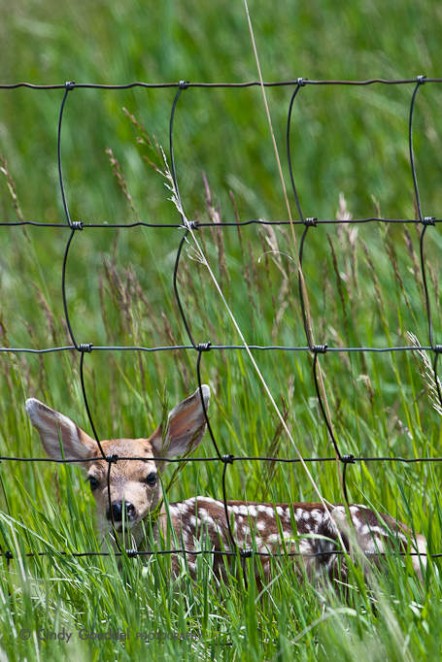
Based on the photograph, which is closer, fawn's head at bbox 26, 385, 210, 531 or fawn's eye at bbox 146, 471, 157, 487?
fawn's head at bbox 26, 385, 210, 531

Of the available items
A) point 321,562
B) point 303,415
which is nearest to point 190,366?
point 303,415

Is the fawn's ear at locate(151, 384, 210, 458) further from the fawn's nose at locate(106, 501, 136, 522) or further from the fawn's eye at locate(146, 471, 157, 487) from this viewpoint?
the fawn's nose at locate(106, 501, 136, 522)

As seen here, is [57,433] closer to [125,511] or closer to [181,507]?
[125,511]

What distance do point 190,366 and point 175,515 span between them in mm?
839

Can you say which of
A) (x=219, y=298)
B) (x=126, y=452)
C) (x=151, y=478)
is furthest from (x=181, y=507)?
(x=219, y=298)

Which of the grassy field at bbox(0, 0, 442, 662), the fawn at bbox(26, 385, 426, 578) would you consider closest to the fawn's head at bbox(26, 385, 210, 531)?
the fawn at bbox(26, 385, 426, 578)

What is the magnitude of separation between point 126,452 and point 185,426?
242 millimetres

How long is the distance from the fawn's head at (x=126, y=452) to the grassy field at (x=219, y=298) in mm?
109

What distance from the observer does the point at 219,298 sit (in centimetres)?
534

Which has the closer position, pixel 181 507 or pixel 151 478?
pixel 181 507

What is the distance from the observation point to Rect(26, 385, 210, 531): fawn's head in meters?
4.20

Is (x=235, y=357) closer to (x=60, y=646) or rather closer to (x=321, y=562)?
(x=321, y=562)

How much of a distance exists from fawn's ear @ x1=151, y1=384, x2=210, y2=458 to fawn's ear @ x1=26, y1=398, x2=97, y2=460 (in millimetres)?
267

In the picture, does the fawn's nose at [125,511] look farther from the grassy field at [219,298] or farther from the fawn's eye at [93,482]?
the fawn's eye at [93,482]
